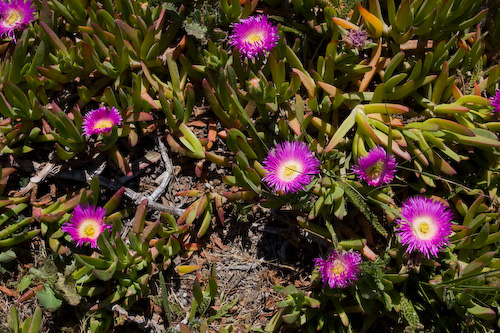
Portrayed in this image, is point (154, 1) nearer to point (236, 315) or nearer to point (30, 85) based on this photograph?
point (30, 85)

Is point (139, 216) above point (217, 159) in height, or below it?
below

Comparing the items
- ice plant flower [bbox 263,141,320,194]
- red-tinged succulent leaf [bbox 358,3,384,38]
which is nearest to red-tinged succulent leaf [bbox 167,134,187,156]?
ice plant flower [bbox 263,141,320,194]

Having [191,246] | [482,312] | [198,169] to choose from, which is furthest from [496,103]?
[191,246]

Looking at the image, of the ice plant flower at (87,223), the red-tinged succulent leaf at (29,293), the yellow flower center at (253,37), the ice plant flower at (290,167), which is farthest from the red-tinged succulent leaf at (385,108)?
the red-tinged succulent leaf at (29,293)

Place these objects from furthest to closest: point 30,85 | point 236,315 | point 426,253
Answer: point 30,85
point 236,315
point 426,253

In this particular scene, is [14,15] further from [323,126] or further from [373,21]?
[373,21]

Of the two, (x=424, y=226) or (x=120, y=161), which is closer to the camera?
(x=424, y=226)

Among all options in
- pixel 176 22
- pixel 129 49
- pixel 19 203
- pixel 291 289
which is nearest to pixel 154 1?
pixel 176 22
